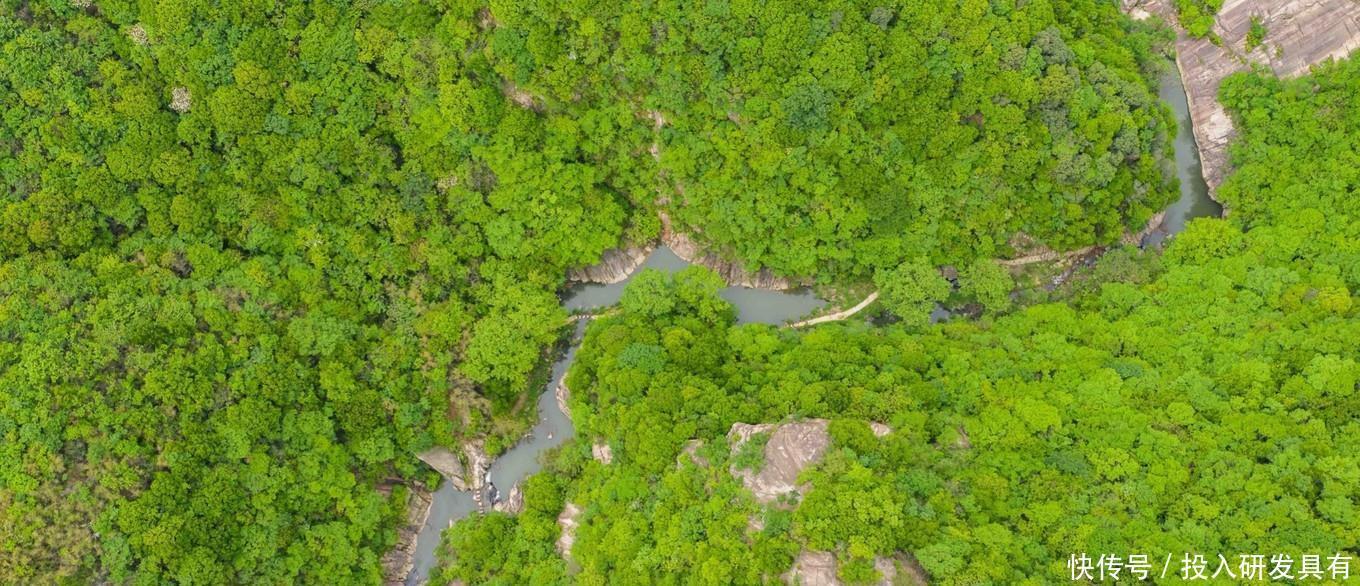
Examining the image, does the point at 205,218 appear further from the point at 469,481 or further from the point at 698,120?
the point at 698,120

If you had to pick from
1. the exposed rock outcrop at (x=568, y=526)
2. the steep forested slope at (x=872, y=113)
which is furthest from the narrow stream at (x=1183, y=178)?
the exposed rock outcrop at (x=568, y=526)

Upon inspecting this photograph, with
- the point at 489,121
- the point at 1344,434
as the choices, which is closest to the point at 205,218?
the point at 489,121

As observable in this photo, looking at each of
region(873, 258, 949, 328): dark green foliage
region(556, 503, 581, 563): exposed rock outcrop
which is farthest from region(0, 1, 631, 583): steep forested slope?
region(873, 258, 949, 328): dark green foliage

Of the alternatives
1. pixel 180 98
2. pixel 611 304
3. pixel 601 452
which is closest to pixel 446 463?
pixel 601 452

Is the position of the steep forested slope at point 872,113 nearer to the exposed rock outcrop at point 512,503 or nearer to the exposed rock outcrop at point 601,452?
the exposed rock outcrop at point 601,452

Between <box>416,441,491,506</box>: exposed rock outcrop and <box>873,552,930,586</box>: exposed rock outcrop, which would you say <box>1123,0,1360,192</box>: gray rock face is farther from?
<box>416,441,491,506</box>: exposed rock outcrop

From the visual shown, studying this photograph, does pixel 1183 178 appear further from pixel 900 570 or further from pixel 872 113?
pixel 900 570

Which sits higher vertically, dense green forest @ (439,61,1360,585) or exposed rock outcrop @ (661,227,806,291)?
exposed rock outcrop @ (661,227,806,291)
